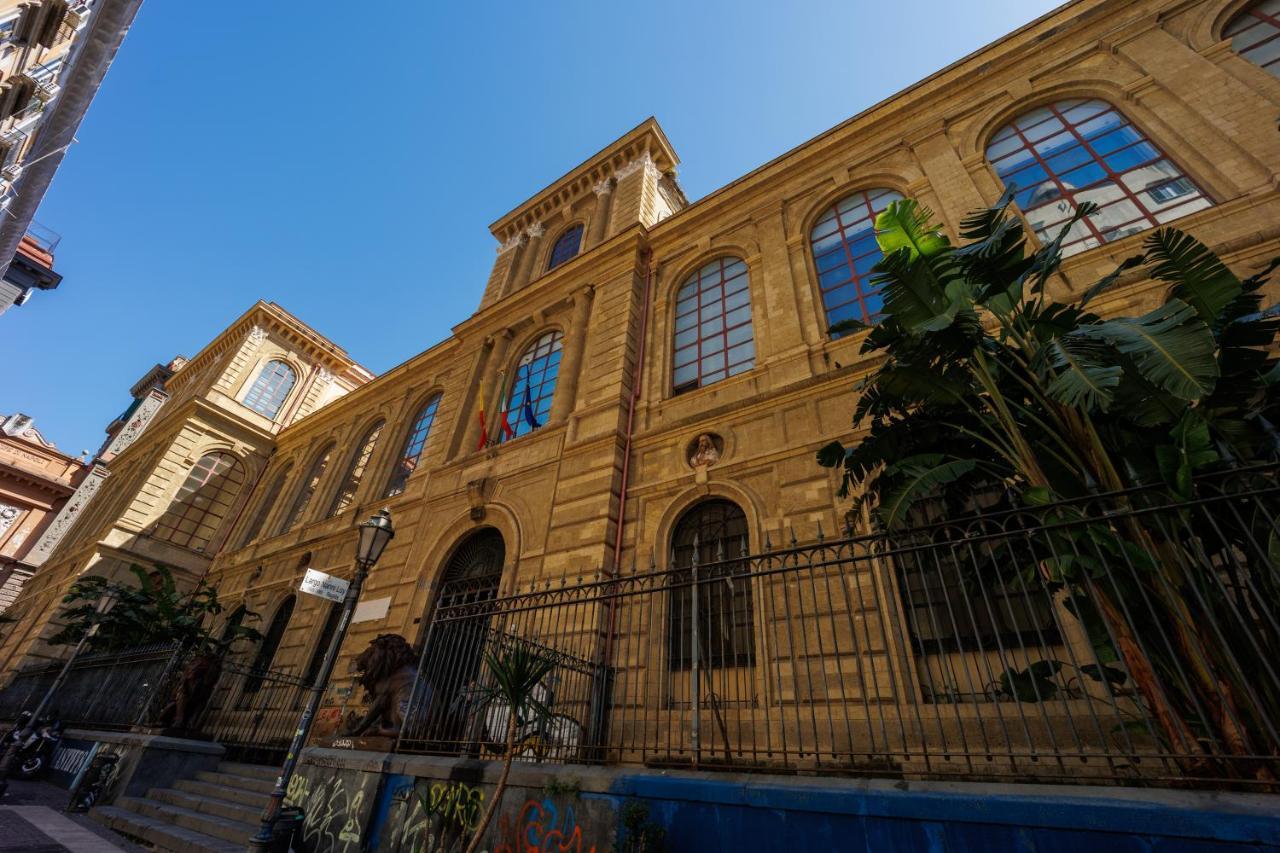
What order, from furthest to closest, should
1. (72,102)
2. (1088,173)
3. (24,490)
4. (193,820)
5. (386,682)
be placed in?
1. (24,490)
2. (72,102)
3. (1088,173)
4. (193,820)
5. (386,682)

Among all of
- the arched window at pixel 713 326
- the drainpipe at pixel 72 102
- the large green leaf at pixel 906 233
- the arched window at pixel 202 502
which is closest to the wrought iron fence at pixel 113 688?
the arched window at pixel 202 502

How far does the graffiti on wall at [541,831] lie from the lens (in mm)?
4059

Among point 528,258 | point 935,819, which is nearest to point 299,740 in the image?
point 935,819

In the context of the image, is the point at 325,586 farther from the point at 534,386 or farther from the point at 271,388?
the point at 271,388

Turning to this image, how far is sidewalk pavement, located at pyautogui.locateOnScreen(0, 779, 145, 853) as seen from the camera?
583cm

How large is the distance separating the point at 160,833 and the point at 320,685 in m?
3.13

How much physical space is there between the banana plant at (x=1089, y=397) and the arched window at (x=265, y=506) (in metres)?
22.1

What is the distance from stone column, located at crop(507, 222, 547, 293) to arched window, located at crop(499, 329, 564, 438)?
3.70 m

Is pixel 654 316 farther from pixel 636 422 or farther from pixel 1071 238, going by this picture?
pixel 1071 238

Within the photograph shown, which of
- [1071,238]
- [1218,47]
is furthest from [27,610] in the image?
[1218,47]

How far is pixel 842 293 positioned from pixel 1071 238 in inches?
133

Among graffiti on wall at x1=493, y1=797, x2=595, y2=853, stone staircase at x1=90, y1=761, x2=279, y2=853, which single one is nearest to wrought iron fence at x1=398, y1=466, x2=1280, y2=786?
graffiti on wall at x1=493, y1=797, x2=595, y2=853

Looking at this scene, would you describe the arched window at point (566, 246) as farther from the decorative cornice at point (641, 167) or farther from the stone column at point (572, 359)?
the stone column at point (572, 359)

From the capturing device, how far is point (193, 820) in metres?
7.41
